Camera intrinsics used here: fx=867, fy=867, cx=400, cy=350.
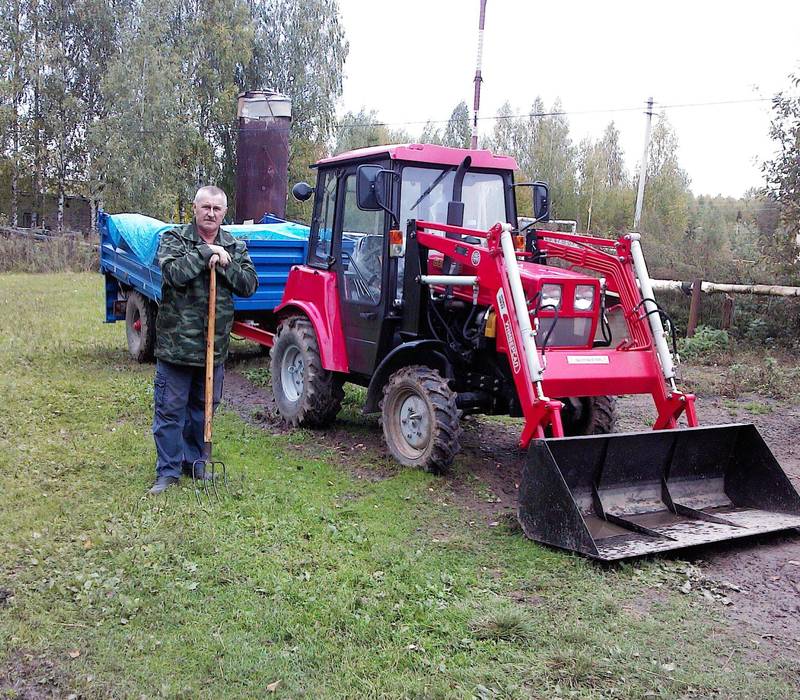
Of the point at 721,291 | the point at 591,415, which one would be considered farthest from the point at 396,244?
the point at 721,291

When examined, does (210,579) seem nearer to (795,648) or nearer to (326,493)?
(326,493)

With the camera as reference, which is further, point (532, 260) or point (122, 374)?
point (122, 374)

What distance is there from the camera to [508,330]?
5.51 m

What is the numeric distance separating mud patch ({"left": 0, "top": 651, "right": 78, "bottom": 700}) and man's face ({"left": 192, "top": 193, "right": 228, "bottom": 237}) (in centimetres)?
281

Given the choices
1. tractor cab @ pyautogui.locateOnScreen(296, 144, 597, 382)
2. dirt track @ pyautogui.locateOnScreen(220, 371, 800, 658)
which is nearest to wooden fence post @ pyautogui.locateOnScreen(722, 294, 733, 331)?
dirt track @ pyautogui.locateOnScreen(220, 371, 800, 658)

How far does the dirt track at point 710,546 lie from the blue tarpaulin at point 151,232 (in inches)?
64.2

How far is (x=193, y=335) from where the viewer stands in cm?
548

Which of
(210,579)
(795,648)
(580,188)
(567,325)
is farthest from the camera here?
(580,188)

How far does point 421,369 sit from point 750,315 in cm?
838

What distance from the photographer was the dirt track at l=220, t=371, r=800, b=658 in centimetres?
402

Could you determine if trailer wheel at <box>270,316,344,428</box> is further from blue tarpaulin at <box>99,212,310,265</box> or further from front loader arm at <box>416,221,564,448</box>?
blue tarpaulin at <box>99,212,310,265</box>

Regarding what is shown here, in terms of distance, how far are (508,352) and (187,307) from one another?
2066 mm

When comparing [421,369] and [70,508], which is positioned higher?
[421,369]

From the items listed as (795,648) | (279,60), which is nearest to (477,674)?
(795,648)
